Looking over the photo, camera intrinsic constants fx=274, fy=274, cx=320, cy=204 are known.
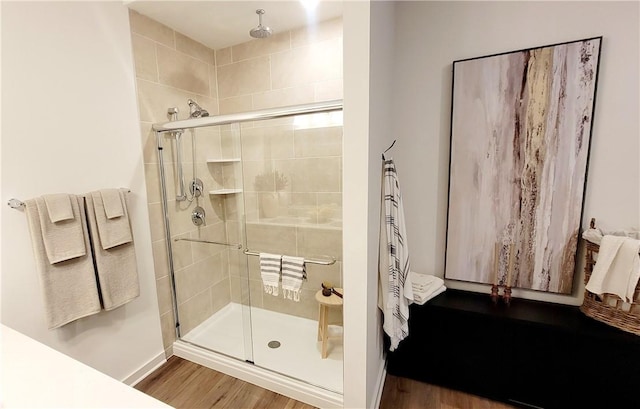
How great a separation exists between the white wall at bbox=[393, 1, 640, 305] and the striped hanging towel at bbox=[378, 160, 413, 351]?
0.48m

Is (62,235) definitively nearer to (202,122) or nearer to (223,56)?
(202,122)

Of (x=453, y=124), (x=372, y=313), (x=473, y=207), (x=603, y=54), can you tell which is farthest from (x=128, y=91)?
(x=603, y=54)

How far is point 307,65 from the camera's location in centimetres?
208

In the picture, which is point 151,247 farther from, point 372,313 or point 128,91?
point 372,313

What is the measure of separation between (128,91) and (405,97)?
72.7 inches

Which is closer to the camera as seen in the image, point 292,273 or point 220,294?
point 292,273

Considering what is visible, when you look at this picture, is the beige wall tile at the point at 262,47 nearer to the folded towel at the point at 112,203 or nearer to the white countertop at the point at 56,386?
the folded towel at the point at 112,203

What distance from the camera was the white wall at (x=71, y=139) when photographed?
1274 mm

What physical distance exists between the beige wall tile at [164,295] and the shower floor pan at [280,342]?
31 cm

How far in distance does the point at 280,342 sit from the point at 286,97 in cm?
195

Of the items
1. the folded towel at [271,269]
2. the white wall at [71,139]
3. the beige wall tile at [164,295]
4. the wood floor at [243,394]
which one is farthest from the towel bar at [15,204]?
the wood floor at [243,394]

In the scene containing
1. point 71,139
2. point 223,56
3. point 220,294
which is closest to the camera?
point 71,139

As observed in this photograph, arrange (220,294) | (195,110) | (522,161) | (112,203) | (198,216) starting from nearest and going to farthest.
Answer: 1. (112,203)
2. (522,161)
3. (195,110)
4. (198,216)
5. (220,294)

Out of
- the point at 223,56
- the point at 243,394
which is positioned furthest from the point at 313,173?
the point at 243,394
